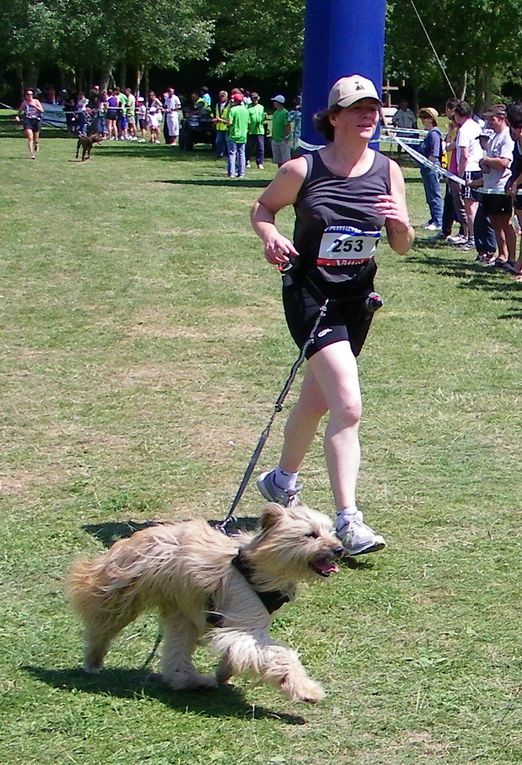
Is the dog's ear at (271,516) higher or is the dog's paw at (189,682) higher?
the dog's ear at (271,516)

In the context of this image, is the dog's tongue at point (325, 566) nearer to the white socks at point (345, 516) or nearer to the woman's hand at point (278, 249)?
the white socks at point (345, 516)

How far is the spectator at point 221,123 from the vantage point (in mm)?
32094

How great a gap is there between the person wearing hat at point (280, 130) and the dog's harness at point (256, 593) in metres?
25.2

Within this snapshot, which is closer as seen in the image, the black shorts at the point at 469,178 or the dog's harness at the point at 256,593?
the dog's harness at the point at 256,593

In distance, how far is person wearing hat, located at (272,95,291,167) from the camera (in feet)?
93.1

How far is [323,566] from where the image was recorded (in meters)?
3.70

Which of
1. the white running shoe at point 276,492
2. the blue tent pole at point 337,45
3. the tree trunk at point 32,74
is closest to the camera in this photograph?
the white running shoe at point 276,492

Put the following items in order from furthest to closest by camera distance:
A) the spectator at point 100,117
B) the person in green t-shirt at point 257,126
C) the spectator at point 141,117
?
the spectator at point 141,117, the spectator at point 100,117, the person in green t-shirt at point 257,126

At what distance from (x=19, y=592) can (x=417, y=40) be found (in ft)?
106

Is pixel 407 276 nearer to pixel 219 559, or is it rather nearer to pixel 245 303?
pixel 245 303

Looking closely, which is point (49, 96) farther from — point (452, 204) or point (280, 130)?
point (452, 204)

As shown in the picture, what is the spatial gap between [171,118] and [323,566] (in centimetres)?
4018

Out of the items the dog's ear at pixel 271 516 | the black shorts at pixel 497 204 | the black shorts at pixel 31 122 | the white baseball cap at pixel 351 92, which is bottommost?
the dog's ear at pixel 271 516

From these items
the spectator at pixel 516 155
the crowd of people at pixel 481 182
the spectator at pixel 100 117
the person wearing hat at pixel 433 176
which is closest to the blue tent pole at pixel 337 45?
the crowd of people at pixel 481 182
